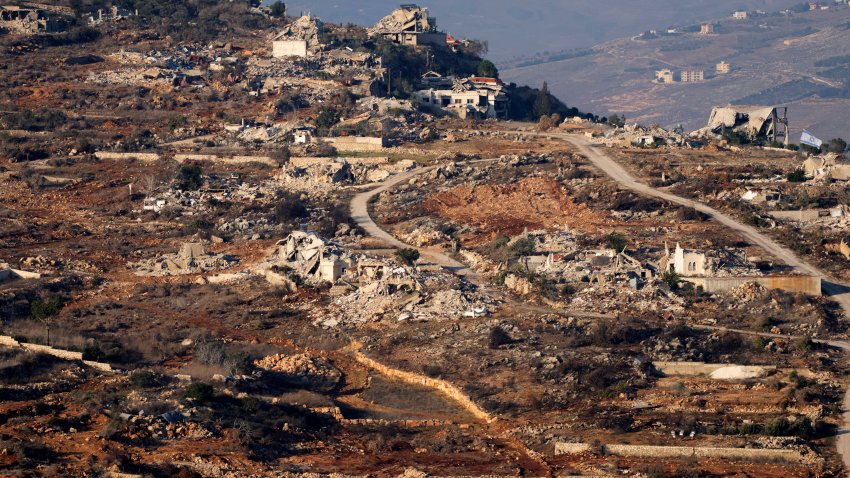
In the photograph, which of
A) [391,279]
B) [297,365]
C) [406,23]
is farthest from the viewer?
[406,23]

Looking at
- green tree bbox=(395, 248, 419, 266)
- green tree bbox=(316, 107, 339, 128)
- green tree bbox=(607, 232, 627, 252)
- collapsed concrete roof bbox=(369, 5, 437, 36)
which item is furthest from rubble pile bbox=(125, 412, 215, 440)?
collapsed concrete roof bbox=(369, 5, 437, 36)

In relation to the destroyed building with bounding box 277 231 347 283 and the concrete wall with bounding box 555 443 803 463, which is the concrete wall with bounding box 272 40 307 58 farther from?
the concrete wall with bounding box 555 443 803 463

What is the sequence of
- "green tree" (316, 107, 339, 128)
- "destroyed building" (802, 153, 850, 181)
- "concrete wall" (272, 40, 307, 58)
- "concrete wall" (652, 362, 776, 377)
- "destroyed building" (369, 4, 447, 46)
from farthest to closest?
"destroyed building" (369, 4, 447, 46) < "concrete wall" (272, 40, 307, 58) < "green tree" (316, 107, 339, 128) < "destroyed building" (802, 153, 850, 181) < "concrete wall" (652, 362, 776, 377)

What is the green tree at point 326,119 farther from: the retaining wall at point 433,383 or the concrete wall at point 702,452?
the concrete wall at point 702,452

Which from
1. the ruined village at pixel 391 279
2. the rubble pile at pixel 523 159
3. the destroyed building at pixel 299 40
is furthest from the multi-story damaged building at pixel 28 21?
the rubble pile at pixel 523 159

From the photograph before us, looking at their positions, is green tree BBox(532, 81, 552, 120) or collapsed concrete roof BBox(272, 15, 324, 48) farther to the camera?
collapsed concrete roof BBox(272, 15, 324, 48)

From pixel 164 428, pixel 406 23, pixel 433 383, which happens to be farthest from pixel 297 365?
pixel 406 23

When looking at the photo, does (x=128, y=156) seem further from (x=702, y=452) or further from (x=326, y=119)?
(x=702, y=452)
